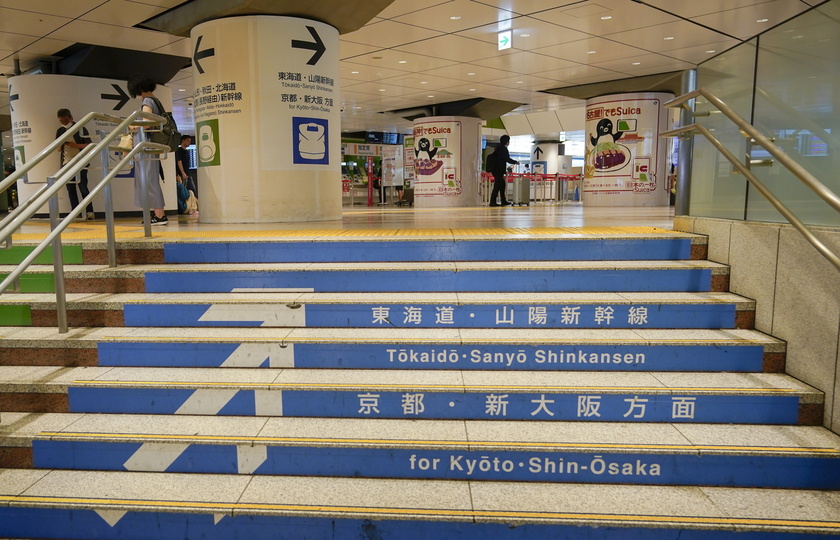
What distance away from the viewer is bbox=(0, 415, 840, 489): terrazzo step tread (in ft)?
7.66

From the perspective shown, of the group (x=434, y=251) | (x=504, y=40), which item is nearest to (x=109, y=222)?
(x=434, y=251)

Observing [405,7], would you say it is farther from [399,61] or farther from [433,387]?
[433,387]

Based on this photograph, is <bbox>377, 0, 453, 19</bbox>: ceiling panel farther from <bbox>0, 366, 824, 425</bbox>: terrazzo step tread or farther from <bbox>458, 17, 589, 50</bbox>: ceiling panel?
<bbox>0, 366, 824, 425</bbox>: terrazzo step tread

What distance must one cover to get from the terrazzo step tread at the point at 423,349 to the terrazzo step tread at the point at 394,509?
705 mm

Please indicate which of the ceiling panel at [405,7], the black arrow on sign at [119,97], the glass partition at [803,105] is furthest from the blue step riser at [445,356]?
the black arrow on sign at [119,97]

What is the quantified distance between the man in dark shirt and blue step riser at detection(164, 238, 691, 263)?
167 inches

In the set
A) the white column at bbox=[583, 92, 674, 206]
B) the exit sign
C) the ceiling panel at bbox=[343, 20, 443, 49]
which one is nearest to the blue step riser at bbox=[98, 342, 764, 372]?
the ceiling panel at bbox=[343, 20, 443, 49]

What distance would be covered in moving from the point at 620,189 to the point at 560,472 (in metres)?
12.4

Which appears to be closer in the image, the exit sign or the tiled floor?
the tiled floor

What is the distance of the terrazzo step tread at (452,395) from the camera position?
2.59 metres

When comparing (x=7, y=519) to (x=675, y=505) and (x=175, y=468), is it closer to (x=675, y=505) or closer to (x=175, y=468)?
(x=175, y=468)

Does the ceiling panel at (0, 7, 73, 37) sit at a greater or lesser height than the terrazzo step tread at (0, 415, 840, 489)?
greater

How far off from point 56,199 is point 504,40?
23.3 ft

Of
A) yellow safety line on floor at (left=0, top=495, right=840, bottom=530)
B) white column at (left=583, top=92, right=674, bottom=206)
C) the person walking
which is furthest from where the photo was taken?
white column at (left=583, top=92, right=674, bottom=206)
